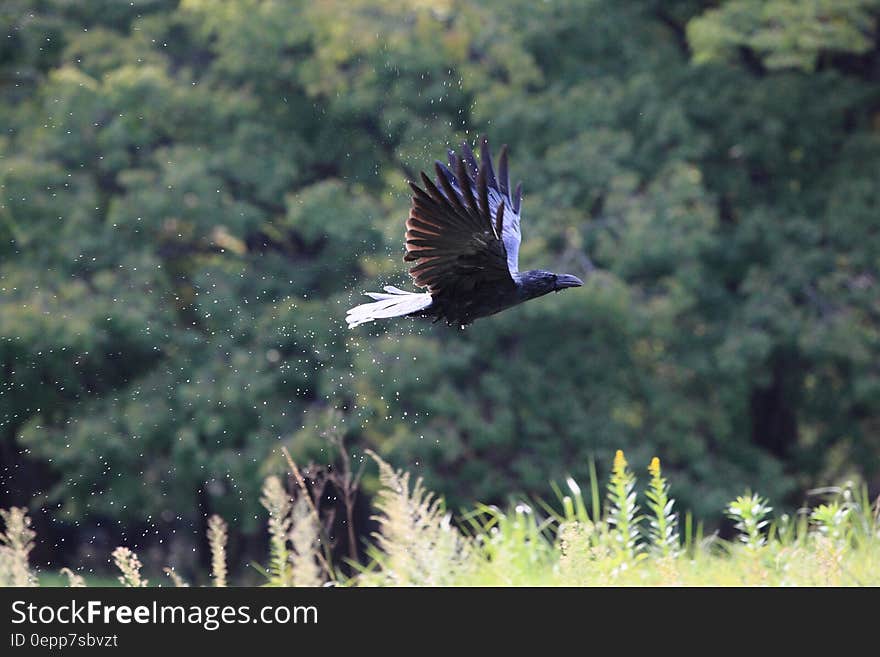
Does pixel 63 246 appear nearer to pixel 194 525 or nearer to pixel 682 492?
pixel 194 525

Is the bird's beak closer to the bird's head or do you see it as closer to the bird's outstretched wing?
the bird's head

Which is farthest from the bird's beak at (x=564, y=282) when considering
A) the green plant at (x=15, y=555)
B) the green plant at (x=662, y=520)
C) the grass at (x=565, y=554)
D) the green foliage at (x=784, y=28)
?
the green foliage at (x=784, y=28)

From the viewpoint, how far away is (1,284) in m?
12.8

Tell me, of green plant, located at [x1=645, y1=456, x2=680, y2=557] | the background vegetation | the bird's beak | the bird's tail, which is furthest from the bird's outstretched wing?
the background vegetation

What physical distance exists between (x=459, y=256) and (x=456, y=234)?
0.36ft

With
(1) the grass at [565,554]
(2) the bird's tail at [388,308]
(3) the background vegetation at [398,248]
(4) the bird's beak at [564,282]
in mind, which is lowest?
(1) the grass at [565,554]

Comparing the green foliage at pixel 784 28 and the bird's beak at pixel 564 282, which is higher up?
the green foliage at pixel 784 28

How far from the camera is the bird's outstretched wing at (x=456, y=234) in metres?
4.22

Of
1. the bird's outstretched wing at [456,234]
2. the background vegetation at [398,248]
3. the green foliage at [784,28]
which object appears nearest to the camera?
the bird's outstretched wing at [456,234]

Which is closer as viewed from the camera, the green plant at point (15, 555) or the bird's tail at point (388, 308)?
the green plant at point (15, 555)

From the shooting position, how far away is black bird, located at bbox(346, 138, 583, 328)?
4242mm

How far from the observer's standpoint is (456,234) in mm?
4387

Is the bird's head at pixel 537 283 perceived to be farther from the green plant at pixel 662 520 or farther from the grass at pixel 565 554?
the green plant at pixel 662 520

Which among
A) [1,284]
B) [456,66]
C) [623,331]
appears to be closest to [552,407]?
[623,331]
